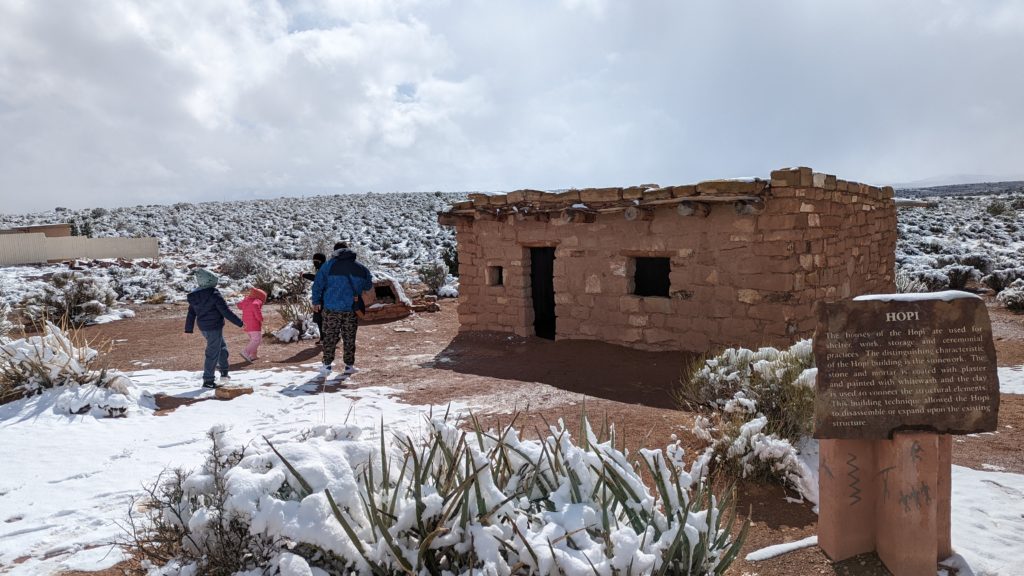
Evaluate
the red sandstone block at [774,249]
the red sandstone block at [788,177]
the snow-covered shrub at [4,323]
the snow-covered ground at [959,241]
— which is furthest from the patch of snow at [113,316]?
the snow-covered ground at [959,241]

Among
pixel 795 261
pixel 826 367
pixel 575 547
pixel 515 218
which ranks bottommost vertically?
pixel 575 547

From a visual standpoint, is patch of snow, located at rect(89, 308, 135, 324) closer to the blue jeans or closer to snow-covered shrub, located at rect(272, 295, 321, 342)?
snow-covered shrub, located at rect(272, 295, 321, 342)

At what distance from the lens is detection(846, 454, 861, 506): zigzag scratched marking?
335 cm

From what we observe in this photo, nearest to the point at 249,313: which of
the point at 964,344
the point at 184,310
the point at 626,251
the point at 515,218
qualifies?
the point at 515,218

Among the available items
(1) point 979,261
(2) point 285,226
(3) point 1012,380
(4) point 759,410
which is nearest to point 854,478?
(4) point 759,410

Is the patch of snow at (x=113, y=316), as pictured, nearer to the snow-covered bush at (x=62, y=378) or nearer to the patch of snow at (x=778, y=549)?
the snow-covered bush at (x=62, y=378)

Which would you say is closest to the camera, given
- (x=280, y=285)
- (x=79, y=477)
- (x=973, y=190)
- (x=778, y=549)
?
(x=778, y=549)

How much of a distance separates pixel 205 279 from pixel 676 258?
6.04m

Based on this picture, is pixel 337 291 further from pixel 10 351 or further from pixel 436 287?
pixel 436 287

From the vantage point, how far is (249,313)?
895cm

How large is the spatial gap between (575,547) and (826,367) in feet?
5.94

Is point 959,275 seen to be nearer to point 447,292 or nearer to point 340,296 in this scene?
point 447,292

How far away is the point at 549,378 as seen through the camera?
7.95 metres

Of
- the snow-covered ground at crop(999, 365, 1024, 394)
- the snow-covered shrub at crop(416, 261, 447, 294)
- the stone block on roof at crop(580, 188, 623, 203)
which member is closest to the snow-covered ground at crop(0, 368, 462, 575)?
the stone block on roof at crop(580, 188, 623, 203)
